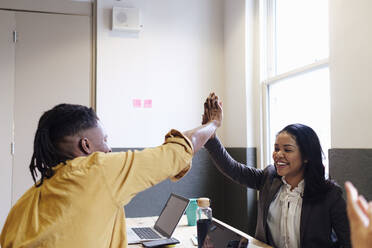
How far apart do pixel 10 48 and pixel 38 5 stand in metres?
0.48

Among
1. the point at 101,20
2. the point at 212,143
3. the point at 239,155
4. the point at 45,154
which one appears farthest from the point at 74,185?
the point at 101,20

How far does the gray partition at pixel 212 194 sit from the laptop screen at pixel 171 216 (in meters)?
1.22

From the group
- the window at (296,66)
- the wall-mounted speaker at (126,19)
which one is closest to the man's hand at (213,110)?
the window at (296,66)

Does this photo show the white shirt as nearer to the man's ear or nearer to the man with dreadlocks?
the man with dreadlocks

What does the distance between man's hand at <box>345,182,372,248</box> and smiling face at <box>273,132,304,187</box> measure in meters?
1.51

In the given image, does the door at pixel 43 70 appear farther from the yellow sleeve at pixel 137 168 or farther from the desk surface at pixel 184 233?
the yellow sleeve at pixel 137 168

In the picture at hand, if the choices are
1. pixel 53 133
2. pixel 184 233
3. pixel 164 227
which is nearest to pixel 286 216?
pixel 184 233

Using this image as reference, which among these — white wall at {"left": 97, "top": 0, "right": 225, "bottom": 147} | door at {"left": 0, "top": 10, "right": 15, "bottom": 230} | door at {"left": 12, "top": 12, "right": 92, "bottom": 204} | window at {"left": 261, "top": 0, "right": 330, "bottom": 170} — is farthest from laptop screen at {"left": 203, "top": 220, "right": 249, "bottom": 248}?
door at {"left": 0, "top": 10, "right": 15, "bottom": 230}

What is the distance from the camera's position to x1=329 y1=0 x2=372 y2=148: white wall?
2.06 meters

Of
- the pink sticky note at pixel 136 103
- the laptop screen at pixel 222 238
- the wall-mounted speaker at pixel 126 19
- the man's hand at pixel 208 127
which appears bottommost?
the laptop screen at pixel 222 238

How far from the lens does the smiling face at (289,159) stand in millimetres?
2102

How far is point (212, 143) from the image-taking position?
2311 mm

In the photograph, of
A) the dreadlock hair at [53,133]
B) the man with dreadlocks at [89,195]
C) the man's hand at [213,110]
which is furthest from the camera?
the man's hand at [213,110]

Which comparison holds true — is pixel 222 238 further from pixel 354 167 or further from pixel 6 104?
pixel 6 104
